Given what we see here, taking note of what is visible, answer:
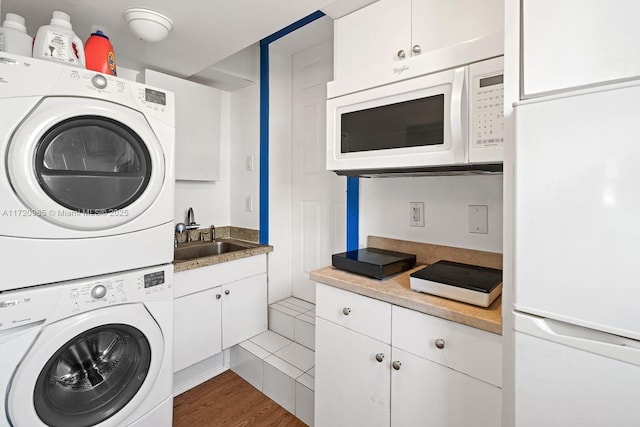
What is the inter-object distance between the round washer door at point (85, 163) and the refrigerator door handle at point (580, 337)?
1.42m

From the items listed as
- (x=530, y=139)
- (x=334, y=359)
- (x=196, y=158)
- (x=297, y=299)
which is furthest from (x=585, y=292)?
(x=196, y=158)

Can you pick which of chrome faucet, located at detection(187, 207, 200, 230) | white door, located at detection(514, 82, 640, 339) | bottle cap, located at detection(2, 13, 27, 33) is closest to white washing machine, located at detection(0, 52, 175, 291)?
bottle cap, located at detection(2, 13, 27, 33)

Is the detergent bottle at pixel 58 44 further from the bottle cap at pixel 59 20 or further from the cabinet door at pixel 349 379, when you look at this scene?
the cabinet door at pixel 349 379

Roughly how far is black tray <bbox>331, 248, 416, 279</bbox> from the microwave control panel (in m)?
0.60

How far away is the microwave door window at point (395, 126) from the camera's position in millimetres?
1173

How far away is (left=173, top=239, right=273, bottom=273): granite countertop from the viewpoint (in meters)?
1.73

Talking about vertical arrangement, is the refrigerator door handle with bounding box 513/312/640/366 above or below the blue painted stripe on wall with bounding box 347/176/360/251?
below

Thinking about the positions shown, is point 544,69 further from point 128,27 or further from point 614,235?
point 128,27

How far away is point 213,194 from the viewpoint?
2590mm

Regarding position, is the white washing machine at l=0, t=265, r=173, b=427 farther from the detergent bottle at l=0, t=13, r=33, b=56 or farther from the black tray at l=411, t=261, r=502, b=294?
the black tray at l=411, t=261, r=502, b=294

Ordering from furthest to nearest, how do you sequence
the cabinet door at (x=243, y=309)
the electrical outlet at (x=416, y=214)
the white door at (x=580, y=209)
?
the cabinet door at (x=243, y=309) → the electrical outlet at (x=416, y=214) → the white door at (x=580, y=209)

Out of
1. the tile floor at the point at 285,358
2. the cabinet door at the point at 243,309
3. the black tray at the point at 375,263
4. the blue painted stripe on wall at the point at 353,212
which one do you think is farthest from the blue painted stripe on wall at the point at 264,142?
the black tray at the point at 375,263

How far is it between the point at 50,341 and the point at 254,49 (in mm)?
2271

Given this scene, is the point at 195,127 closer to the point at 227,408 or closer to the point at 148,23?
the point at 148,23
